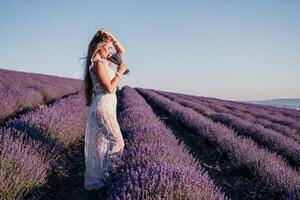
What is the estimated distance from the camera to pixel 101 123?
4.36m

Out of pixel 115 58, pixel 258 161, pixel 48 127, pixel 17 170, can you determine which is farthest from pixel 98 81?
pixel 258 161

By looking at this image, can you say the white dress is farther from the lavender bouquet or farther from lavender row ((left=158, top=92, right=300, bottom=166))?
lavender row ((left=158, top=92, right=300, bottom=166))

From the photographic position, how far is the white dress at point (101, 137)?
4328 millimetres

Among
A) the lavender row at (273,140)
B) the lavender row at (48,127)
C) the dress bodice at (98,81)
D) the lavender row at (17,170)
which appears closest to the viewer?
the lavender row at (17,170)

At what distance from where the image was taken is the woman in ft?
13.9

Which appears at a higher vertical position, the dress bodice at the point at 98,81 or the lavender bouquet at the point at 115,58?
the lavender bouquet at the point at 115,58

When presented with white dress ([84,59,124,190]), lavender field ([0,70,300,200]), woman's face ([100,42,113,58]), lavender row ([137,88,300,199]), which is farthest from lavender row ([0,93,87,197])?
lavender row ([137,88,300,199])

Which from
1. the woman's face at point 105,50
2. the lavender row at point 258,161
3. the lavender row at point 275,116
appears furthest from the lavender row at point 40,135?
the lavender row at point 275,116

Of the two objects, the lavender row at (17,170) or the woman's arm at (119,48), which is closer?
the lavender row at (17,170)

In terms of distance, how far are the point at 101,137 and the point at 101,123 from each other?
14 cm

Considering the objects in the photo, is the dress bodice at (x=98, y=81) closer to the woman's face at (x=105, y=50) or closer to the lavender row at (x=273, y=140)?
the woman's face at (x=105, y=50)

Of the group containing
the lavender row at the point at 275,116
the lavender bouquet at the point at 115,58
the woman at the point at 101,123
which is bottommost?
the lavender row at the point at 275,116

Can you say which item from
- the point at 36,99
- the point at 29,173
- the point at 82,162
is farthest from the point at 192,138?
the point at 29,173

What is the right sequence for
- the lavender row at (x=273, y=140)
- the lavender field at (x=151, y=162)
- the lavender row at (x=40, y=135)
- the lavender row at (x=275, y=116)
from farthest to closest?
the lavender row at (x=275, y=116) → the lavender row at (x=273, y=140) → the lavender row at (x=40, y=135) → the lavender field at (x=151, y=162)
